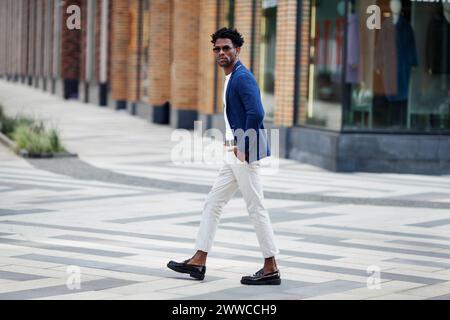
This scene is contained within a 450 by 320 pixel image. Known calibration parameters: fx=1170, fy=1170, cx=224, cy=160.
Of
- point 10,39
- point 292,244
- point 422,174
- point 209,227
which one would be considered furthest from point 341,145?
point 10,39

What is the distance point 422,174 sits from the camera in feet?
64.7

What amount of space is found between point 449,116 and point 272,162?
10.8ft

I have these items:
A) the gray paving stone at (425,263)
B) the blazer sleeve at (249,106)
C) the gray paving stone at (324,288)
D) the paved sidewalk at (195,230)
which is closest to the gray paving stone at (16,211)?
the paved sidewalk at (195,230)

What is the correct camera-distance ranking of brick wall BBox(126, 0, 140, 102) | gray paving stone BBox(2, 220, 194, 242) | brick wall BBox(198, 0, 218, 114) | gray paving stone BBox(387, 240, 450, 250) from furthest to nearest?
brick wall BBox(126, 0, 140, 102) < brick wall BBox(198, 0, 218, 114) < gray paving stone BBox(2, 220, 194, 242) < gray paving stone BBox(387, 240, 450, 250)

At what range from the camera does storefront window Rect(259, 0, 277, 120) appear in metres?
23.3

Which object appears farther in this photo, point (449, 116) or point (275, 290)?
point (449, 116)

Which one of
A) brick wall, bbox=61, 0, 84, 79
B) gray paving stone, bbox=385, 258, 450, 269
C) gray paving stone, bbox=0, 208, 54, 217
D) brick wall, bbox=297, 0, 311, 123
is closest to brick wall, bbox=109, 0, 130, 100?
brick wall, bbox=61, 0, 84, 79

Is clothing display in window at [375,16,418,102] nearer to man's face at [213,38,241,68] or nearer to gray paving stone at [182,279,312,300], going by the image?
man's face at [213,38,241,68]

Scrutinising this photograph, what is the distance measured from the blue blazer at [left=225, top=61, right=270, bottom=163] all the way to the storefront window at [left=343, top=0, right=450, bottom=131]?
10757 mm

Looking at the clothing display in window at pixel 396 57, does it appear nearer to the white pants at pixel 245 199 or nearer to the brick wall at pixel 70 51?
the white pants at pixel 245 199

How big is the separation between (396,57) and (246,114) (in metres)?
11.4

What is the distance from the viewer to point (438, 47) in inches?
792

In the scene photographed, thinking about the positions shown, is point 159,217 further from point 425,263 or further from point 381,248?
point 425,263
